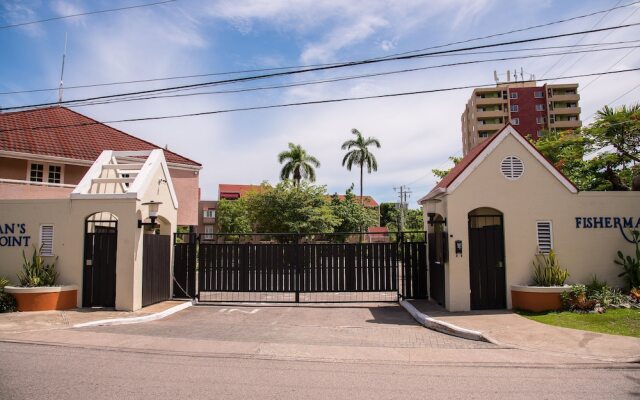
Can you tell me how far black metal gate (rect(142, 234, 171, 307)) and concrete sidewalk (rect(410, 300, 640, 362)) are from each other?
8012 mm

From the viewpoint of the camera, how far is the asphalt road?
566cm

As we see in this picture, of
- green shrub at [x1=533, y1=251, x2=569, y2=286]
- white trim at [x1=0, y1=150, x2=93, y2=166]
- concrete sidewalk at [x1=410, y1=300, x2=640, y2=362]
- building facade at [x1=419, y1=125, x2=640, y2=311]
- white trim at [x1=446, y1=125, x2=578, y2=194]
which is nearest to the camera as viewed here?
concrete sidewalk at [x1=410, y1=300, x2=640, y2=362]

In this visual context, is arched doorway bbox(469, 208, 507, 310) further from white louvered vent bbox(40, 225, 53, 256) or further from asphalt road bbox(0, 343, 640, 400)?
white louvered vent bbox(40, 225, 53, 256)

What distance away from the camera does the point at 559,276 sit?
11.4m

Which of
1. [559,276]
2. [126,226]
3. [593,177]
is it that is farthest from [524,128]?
[126,226]

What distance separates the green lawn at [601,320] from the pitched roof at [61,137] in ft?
55.7

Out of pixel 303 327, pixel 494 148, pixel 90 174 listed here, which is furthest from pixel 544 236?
pixel 90 174

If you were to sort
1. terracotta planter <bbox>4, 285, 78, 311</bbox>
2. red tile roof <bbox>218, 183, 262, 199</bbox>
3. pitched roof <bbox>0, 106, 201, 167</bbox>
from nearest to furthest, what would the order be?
terracotta planter <bbox>4, 285, 78, 311</bbox> → pitched roof <bbox>0, 106, 201, 167</bbox> → red tile roof <bbox>218, 183, 262, 199</bbox>

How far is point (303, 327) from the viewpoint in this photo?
10.6 m

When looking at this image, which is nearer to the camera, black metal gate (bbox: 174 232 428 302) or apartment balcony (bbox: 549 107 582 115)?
black metal gate (bbox: 174 232 428 302)

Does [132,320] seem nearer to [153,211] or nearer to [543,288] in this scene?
[153,211]

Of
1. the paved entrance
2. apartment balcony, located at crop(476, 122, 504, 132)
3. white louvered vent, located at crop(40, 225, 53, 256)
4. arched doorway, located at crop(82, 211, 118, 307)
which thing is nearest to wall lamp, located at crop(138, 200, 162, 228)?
arched doorway, located at crop(82, 211, 118, 307)

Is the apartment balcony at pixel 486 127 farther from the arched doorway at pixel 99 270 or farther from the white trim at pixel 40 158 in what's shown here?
the arched doorway at pixel 99 270

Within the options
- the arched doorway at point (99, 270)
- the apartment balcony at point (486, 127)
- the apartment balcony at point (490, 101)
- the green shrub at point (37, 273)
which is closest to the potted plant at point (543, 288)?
the arched doorway at point (99, 270)
